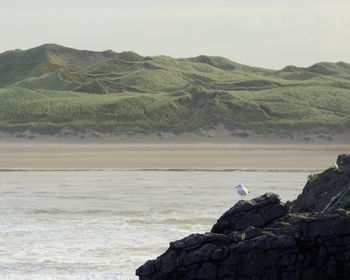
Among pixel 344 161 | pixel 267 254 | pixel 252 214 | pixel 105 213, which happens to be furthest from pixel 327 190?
pixel 105 213

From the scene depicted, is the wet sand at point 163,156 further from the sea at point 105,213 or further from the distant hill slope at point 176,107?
the distant hill slope at point 176,107

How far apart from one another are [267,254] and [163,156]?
52401 millimetres

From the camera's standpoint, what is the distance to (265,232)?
69.5 ft

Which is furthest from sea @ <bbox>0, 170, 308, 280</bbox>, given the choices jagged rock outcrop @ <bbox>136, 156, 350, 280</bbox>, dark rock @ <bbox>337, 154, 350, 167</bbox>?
dark rock @ <bbox>337, 154, 350, 167</bbox>

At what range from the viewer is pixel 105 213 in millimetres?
37031

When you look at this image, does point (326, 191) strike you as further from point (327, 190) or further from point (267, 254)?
point (267, 254)

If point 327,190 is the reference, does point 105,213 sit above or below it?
below

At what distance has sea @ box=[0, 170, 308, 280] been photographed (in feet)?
86.2

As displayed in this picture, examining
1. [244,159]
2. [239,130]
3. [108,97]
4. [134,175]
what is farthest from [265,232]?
[108,97]

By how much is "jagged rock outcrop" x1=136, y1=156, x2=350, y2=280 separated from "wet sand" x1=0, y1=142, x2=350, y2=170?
38977 millimetres

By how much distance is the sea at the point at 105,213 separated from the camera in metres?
26.3

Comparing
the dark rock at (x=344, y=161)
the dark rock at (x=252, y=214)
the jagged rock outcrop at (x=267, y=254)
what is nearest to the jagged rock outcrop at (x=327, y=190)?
the dark rock at (x=344, y=161)

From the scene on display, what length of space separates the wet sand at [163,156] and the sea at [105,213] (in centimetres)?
469

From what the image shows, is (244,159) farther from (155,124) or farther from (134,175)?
(155,124)
